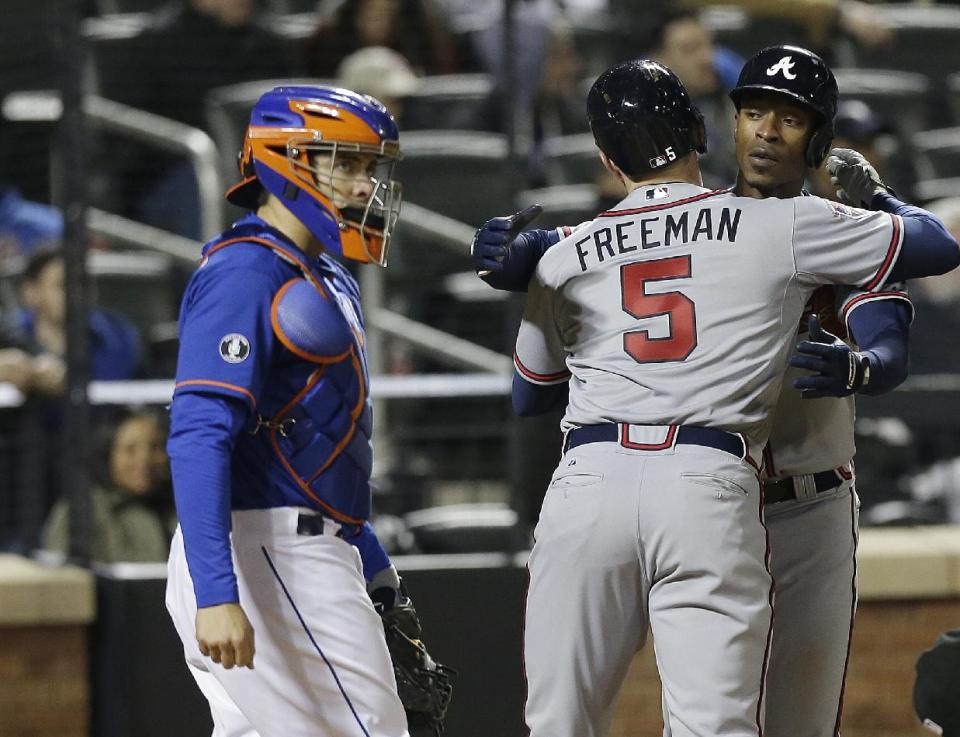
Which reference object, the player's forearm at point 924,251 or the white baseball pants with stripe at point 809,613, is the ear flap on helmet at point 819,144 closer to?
the player's forearm at point 924,251

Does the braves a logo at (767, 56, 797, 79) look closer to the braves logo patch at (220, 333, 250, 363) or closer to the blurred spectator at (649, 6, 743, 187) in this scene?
the braves logo patch at (220, 333, 250, 363)

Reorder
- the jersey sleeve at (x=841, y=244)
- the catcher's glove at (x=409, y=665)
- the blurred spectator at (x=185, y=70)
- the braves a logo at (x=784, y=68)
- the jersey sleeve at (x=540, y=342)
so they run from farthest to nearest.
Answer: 1. the blurred spectator at (x=185, y=70)
2. the catcher's glove at (x=409, y=665)
3. the jersey sleeve at (x=540, y=342)
4. the braves a logo at (x=784, y=68)
5. the jersey sleeve at (x=841, y=244)

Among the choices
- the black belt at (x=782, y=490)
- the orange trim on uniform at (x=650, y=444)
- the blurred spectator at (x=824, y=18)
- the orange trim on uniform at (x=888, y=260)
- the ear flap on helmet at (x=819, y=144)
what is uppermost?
the blurred spectator at (x=824, y=18)

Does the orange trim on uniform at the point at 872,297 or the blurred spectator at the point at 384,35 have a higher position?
the blurred spectator at the point at 384,35

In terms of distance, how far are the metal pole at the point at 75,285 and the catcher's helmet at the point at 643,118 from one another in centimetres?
222

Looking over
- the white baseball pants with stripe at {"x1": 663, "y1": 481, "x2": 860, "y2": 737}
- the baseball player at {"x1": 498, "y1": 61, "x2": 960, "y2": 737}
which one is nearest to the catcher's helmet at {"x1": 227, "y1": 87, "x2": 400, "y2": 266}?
the baseball player at {"x1": 498, "y1": 61, "x2": 960, "y2": 737}

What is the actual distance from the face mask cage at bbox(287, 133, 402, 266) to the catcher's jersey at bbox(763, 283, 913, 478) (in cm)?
79

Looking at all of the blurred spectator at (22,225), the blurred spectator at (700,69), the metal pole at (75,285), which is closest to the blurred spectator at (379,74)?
the blurred spectator at (700,69)

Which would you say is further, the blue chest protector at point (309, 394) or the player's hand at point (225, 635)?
the blue chest protector at point (309, 394)

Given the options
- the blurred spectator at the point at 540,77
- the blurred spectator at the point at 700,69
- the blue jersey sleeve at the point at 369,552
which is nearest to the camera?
the blue jersey sleeve at the point at 369,552

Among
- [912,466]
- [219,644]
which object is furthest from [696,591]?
[912,466]

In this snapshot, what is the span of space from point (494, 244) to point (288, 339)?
1.29 feet

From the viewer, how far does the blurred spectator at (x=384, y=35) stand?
19.1 feet

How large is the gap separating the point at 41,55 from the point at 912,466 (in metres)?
2.93
